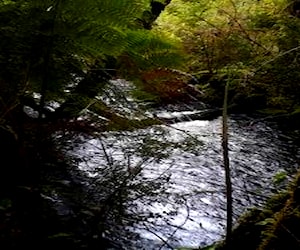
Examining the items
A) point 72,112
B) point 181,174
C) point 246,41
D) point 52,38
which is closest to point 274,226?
point 52,38

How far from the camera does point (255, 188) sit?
349cm

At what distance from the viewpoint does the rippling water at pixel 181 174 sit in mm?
2490

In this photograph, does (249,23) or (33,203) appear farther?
(249,23)

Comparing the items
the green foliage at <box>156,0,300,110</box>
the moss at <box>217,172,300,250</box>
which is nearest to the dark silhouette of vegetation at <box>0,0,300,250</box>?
the moss at <box>217,172,300,250</box>

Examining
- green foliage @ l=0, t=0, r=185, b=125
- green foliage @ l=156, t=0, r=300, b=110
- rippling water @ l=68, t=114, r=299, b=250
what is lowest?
rippling water @ l=68, t=114, r=299, b=250

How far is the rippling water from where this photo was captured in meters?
2.49

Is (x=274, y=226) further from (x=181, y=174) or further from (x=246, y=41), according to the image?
(x=246, y=41)

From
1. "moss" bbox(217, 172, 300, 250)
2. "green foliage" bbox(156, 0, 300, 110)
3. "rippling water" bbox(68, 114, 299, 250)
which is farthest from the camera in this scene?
"green foliage" bbox(156, 0, 300, 110)

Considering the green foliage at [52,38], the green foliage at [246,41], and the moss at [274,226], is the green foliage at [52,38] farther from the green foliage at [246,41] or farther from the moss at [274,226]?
the green foliage at [246,41]

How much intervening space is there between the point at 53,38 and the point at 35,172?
24.2 inches

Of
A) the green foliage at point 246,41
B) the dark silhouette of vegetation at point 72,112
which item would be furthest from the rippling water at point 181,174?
the green foliage at point 246,41

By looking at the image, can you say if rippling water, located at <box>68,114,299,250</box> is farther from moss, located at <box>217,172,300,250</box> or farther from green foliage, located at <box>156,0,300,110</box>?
green foliage, located at <box>156,0,300,110</box>

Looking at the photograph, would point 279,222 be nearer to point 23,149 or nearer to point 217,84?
point 23,149

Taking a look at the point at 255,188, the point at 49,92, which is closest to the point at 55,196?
the point at 49,92
